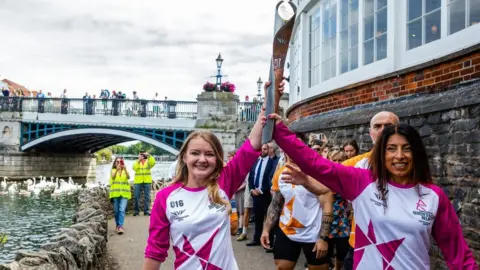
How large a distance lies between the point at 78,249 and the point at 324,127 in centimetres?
461

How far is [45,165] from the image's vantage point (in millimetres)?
35594

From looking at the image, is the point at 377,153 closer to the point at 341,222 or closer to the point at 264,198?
the point at 341,222

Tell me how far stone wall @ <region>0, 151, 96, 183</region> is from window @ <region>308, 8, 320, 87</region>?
2829 centimetres

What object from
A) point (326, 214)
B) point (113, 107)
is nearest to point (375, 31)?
point (326, 214)

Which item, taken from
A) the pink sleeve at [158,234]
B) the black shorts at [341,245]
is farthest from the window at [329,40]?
the pink sleeve at [158,234]

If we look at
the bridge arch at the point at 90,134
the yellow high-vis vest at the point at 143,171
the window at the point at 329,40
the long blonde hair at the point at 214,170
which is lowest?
the yellow high-vis vest at the point at 143,171

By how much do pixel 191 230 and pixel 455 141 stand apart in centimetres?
322

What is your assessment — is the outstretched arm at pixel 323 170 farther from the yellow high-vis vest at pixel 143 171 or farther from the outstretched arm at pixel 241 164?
the yellow high-vis vest at pixel 143 171

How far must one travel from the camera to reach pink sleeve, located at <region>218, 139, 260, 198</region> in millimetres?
2785

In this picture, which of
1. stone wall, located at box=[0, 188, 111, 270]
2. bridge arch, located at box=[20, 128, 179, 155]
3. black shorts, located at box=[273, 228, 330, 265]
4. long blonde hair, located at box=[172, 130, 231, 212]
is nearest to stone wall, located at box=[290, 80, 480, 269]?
A: black shorts, located at box=[273, 228, 330, 265]

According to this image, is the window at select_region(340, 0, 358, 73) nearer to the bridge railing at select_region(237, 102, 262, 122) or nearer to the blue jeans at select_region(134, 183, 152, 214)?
the blue jeans at select_region(134, 183, 152, 214)

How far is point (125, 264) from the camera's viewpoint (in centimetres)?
708

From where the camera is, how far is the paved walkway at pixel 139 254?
268 inches

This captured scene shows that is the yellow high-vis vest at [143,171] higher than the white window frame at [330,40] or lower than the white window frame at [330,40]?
lower
